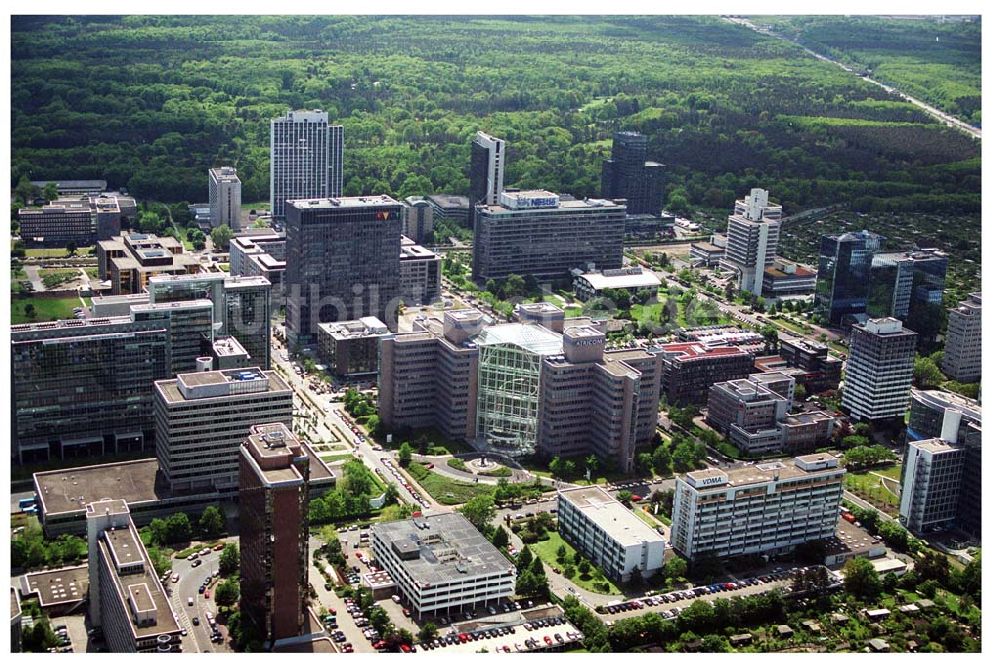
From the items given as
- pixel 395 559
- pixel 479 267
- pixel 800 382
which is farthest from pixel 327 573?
pixel 479 267

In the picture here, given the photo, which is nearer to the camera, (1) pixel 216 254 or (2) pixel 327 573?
(2) pixel 327 573

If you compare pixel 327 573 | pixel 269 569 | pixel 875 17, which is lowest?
pixel 327 573

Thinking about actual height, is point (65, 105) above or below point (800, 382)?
above

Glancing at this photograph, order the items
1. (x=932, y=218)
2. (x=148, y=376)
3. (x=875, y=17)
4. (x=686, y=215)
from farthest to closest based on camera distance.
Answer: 1. (x=875, y=17)
2. (x=686, y=215)
3. (x=932, y=218)
4. (x=148, y=376)

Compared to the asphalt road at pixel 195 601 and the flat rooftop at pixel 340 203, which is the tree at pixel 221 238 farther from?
the asphalt road at pixel 195 601

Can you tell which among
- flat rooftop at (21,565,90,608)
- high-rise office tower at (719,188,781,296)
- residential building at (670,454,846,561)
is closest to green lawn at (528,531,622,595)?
residential building at (670,454,846,561)

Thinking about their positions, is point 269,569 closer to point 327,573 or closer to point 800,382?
point 327,573

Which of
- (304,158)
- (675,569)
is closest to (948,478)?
(675,569)
